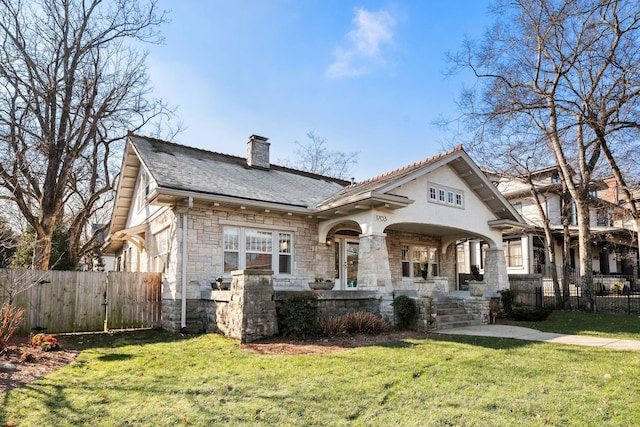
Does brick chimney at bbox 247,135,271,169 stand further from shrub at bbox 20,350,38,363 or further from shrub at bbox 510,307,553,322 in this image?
shrub at bbox 510,307,553,322

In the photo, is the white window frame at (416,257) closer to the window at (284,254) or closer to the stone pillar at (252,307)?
the window at (284,254)

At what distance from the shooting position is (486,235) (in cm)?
1612

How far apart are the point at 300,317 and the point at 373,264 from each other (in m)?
3.07

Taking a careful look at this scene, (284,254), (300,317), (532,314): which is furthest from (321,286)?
(532,314)

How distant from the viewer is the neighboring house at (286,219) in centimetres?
1155

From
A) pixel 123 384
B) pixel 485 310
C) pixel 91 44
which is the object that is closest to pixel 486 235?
pixel 485 310

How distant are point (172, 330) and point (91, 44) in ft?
41.6

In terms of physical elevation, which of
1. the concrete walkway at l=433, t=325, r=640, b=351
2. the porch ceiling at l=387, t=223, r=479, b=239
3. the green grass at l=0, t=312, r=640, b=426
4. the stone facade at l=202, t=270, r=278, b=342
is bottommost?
the concrete walkway at l=433, t=325, r=640, b=351

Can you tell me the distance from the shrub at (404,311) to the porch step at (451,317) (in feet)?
2.85

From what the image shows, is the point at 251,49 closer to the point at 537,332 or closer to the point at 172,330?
the point at 172,330

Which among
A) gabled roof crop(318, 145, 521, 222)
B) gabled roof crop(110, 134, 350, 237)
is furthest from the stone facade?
gabled roof crop(318, 145, 521, 222)

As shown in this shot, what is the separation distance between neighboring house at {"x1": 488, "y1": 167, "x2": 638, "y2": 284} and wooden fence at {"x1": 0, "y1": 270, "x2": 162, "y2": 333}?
18521 millimetres

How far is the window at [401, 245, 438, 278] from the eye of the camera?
56.5 feet

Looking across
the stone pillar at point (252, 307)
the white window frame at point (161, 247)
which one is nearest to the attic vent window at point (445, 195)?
the stone pillar at point (252, 307)
